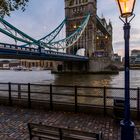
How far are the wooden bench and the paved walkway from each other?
135 cm

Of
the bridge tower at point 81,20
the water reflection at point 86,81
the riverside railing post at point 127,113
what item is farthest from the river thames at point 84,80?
the bridge tower at point 81,20

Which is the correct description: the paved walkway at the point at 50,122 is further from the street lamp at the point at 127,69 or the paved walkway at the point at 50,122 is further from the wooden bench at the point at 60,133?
the street lamp at the point at 127,69

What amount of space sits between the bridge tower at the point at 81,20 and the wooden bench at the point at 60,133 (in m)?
82.8

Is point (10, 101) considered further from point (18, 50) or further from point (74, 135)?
point (18, 50)

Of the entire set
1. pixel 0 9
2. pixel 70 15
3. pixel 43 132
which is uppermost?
pixel 70 15

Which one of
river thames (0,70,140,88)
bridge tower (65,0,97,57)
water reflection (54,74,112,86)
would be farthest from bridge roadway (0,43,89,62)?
bridge tower (65,0,97,57)

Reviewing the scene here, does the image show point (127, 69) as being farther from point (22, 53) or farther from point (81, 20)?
point (81, 20)

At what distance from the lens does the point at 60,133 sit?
4980mm

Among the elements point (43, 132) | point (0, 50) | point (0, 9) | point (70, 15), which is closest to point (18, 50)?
point (0, 50)

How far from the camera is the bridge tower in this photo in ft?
291

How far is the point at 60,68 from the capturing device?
82688mm

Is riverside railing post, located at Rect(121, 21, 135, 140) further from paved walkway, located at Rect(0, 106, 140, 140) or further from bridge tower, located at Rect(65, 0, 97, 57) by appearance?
bridge tower, located at Rect(65, 0, 97, 57)

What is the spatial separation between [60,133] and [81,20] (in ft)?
292

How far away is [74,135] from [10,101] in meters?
7.25
